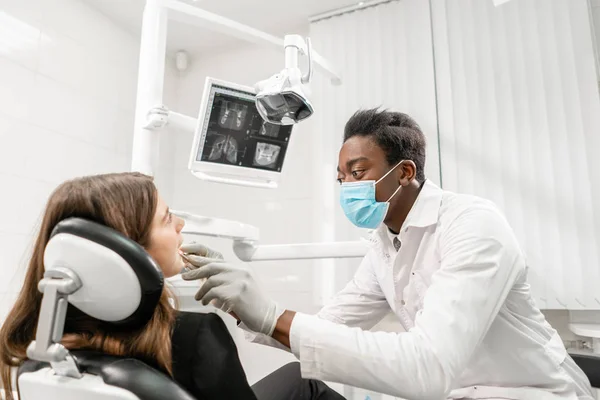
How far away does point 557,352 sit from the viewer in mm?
1349

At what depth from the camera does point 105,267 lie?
29.5 inches

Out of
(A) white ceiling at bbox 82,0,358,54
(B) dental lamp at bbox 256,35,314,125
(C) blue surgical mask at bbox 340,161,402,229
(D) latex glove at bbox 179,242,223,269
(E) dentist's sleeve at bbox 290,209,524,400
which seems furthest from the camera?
(A) white ceiling at bbox 82,0,358,54

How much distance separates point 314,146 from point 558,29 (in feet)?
4.82

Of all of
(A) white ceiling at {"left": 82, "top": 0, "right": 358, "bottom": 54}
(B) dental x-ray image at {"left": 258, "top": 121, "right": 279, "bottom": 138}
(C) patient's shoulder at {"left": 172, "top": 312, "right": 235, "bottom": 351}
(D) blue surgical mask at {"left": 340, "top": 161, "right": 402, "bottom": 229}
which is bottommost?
(C) patient's shoulder at {"left": 172, "top": 312, "right": 235, "bottom": 351}

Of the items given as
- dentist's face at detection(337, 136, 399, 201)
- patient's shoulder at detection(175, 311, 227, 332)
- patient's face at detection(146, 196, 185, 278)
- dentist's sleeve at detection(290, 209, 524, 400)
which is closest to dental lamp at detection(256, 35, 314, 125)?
dentist's face at detection(337, 136, 399, 201)

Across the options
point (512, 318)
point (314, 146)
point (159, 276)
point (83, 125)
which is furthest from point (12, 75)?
point (512, 318)

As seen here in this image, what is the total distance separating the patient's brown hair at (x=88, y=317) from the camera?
881 millimetres

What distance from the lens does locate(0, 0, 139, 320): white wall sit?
229 cm

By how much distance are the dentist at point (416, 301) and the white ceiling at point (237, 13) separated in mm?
1644

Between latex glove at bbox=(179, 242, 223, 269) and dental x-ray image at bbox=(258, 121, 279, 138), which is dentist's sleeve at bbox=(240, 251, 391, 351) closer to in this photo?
latex glove at bbox=(179, 242, 223, 269)

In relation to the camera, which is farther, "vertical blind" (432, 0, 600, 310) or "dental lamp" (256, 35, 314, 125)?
"vertical blind" (432, 0, 600, 310)

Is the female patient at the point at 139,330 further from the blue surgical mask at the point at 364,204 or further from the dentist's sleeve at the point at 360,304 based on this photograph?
the dentist's sleeve at the point at 360,304

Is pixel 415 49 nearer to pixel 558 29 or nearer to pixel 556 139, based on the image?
pixel 558 29

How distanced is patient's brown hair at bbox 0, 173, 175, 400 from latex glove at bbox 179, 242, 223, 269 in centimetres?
15
